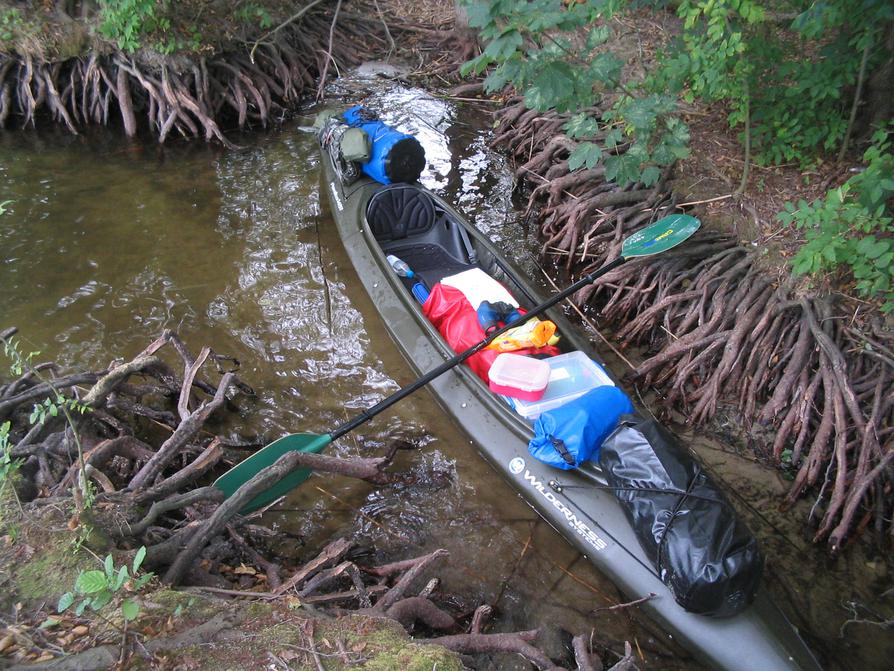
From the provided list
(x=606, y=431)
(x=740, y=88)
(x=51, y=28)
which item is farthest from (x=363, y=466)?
(x=51, y=28)

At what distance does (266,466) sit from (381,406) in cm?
79

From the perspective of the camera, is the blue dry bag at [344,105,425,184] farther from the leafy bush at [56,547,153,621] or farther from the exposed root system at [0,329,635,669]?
the leafy bush at [56,547,153,621]

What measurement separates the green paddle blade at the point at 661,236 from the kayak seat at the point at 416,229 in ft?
4.48

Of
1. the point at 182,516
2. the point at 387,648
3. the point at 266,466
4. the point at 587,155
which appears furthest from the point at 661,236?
the point at 182,516

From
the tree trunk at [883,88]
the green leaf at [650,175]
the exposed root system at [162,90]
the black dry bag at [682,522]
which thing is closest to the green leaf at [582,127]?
the green leaf at [650,175]

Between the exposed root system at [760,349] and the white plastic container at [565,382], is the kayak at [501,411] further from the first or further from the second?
the exposed root system at [760,349]

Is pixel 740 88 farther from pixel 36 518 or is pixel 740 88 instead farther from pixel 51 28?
pixel 51 28

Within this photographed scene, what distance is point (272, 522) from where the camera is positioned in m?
3.48

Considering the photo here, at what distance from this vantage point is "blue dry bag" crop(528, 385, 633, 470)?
128 inches

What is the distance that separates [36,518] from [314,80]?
7787 mm

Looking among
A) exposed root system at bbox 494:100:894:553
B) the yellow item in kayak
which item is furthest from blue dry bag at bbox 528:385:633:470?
exposed root system at bbox 494:100:894:553

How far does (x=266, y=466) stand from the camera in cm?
320

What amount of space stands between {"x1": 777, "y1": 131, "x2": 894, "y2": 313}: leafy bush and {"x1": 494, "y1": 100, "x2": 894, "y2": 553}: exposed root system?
475mm

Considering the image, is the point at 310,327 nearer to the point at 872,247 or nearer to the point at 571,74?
the point at 571,74
